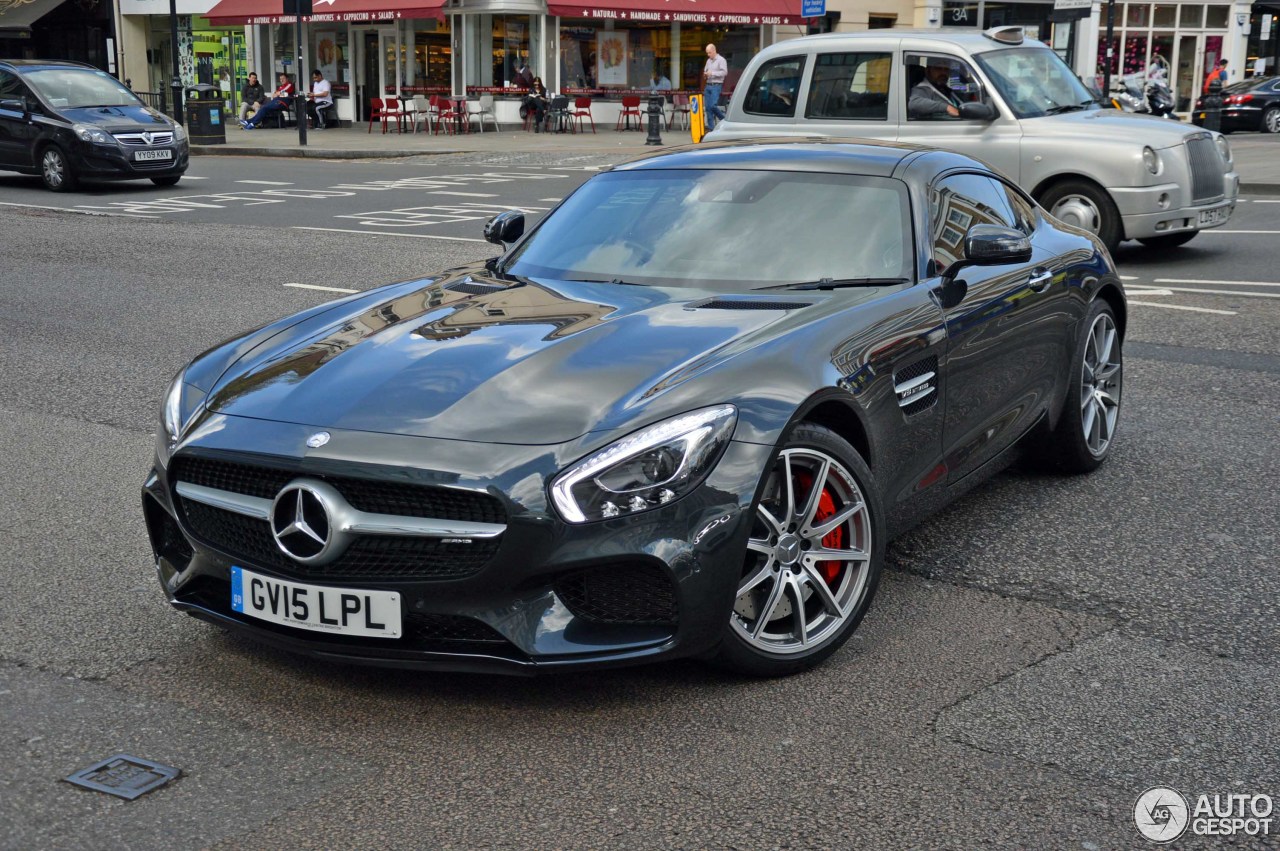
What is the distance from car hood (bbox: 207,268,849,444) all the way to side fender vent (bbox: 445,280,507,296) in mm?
84

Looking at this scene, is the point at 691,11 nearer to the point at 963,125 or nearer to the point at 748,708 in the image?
the point at 963,125

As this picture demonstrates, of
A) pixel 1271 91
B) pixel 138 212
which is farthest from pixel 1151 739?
pixel 1271 91

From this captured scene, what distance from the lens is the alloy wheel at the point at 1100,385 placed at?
589 cm

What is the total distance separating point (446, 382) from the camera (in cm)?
382

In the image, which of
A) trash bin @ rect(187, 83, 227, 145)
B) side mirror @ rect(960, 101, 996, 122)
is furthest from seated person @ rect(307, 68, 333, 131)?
side mirror @ rect(960, 101, 996, 122)

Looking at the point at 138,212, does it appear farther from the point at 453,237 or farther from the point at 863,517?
the point at 863,517

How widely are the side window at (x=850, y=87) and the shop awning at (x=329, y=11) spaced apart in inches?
918

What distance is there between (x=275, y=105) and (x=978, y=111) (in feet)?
93.9

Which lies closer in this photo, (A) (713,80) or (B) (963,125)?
(B) (963,125)

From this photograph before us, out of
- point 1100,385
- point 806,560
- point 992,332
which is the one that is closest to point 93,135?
point 1100,385

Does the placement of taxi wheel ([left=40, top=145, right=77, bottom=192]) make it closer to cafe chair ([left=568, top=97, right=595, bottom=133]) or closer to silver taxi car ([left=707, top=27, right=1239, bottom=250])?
silver taxi car ([left=707, top=27, right=1239, bottom=250])

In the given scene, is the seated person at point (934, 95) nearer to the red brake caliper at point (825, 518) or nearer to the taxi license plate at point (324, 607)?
the red brake caliper at point (825, 518)

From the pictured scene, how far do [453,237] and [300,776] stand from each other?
1155 centimetres

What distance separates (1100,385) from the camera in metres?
6.08
